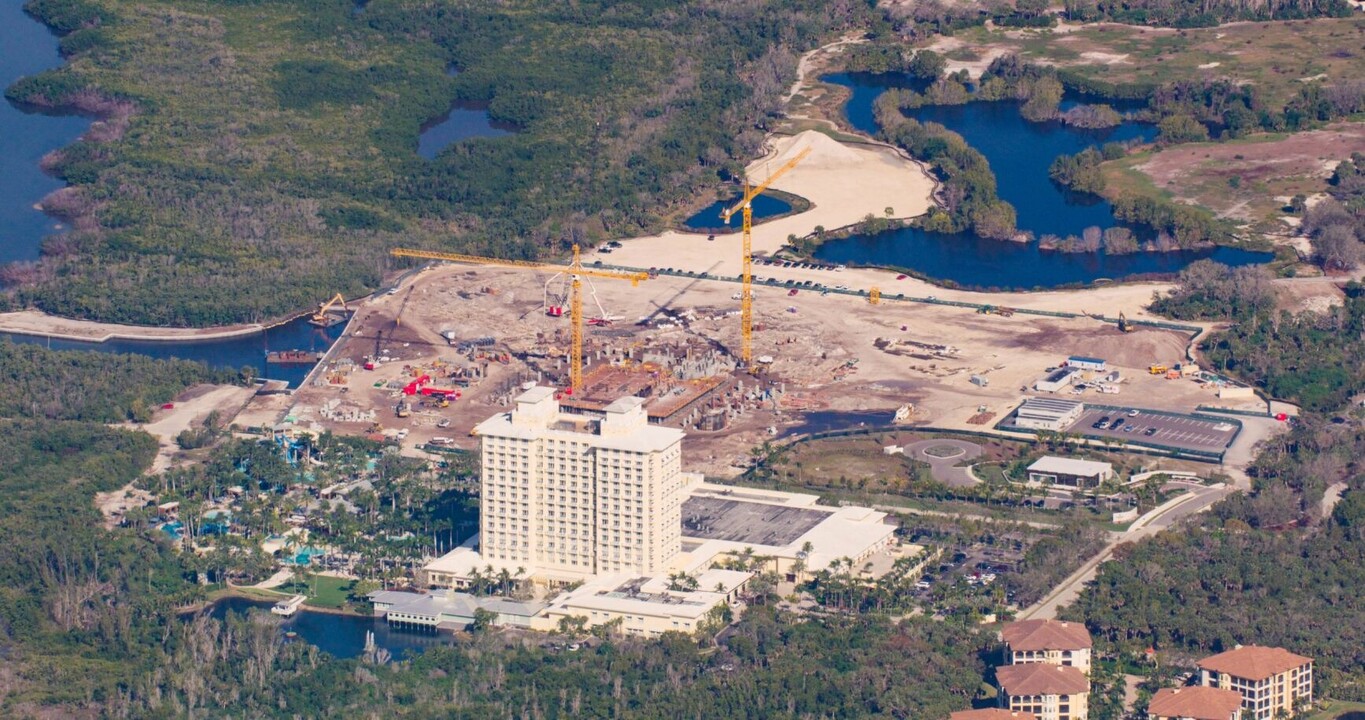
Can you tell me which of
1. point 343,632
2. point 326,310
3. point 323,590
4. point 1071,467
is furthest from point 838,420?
point 343,632

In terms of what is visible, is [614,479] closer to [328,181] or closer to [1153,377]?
[1153,377]

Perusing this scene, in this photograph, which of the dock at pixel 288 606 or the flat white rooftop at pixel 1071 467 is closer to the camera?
the dock at pixel 288 606

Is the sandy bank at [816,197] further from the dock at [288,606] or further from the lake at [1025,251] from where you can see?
the dock at [288,606]

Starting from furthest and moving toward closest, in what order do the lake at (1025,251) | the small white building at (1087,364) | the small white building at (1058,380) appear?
the lake at (1025,251)
the small white building at (1087,364)
the small white building at (1058,380)

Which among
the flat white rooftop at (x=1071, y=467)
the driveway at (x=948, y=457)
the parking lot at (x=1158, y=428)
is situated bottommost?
the driveway at (x=948, y=457)

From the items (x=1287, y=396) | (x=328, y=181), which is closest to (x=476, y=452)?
(x=1287, y=396)

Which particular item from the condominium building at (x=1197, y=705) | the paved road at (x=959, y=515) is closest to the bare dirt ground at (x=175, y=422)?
the paved road at (x=959, y=515)

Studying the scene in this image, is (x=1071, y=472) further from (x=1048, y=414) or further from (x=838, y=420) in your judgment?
(x=838, y=420)
